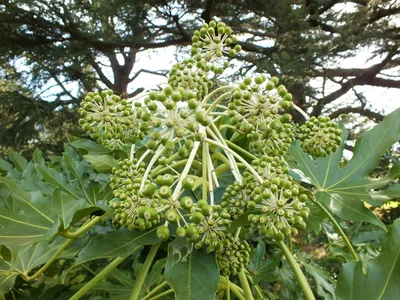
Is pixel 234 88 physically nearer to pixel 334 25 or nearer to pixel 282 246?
pixel 282 246

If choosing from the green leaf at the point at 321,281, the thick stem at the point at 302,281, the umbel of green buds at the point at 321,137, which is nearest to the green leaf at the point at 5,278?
the thick stem at the point at 302,281

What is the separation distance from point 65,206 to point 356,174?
26.6 inches

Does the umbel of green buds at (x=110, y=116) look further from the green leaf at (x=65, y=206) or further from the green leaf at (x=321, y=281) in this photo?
the green leaf at (x=321, y=281)

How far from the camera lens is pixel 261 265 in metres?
1.23

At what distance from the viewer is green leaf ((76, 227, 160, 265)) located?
68 centimetres

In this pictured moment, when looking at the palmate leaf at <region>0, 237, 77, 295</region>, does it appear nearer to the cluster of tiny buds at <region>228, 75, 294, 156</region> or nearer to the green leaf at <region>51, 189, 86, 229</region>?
the green leaf at <region>51, 189, 86, 229</region>

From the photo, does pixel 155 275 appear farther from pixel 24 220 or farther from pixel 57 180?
pixel 24 220

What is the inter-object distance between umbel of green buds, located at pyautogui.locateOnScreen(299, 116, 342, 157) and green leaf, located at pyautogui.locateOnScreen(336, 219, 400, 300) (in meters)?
0.21

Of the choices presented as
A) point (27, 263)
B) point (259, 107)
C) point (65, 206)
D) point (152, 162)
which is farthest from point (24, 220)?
point (259, 107)

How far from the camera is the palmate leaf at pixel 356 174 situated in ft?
2.84

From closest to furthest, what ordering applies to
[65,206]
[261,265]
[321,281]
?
[65,206], [261,265], [321,281]

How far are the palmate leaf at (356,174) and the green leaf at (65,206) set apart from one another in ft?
1.74

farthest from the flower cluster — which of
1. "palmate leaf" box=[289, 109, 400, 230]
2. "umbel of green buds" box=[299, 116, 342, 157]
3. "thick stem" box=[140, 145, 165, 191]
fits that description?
"palmate leaf" box=[289, 109, 400, 230]

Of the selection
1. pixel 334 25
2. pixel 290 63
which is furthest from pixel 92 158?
pixel 334 25
